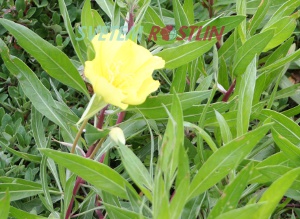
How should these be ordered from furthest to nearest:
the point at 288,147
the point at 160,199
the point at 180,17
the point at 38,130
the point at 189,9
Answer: the point at 189,9, the point at 180,17, the point at 38,130, the point at 288,147, the point at 160,199

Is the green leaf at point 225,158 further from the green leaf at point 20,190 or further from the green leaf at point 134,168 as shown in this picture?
the green leaf at point 20,190

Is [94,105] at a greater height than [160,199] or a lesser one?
greater

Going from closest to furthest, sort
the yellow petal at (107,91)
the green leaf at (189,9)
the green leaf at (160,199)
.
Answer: the green leaf at (160,199) → the yellow petal at (107,91) → the green leaf at (189,9)

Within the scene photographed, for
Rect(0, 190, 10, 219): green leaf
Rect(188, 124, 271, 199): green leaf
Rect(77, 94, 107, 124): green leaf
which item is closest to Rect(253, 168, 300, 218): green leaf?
Rect(188, 124, 271, 199): green leaf

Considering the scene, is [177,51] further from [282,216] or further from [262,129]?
[282,216]

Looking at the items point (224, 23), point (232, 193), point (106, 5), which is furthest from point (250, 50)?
point (232, 193)

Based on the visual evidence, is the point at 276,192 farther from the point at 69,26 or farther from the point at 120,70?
the point at 69,26

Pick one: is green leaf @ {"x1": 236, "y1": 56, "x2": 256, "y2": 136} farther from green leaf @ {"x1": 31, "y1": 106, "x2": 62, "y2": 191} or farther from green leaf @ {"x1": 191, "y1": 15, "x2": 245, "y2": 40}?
green leaf @ {"x1": 31, "y1": 106, "x2": 62, "y2": 191}

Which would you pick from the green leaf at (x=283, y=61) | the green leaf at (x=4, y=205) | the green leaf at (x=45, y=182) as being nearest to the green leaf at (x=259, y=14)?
the green leaf at (x=283, y=61)
